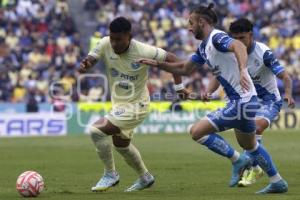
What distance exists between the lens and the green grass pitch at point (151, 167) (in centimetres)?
1207

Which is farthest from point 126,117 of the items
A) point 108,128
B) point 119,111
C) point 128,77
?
point 128,77

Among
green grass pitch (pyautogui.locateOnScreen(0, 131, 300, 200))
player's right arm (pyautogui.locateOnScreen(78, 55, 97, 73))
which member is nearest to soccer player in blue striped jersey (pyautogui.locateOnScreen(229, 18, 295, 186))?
green grass pitch (pyautogui.locateOnScreen(0, 131, 300, 200))

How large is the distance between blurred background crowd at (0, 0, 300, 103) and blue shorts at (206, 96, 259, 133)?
65.0 feet

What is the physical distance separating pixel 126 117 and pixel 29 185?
1856mm

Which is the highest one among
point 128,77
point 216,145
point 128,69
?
point 128,69

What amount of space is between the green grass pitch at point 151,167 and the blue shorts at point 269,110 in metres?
1.09

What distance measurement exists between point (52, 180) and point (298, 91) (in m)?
22.6

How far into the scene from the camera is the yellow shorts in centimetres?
1259

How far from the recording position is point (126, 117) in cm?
1264

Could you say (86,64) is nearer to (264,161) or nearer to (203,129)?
(203,129)

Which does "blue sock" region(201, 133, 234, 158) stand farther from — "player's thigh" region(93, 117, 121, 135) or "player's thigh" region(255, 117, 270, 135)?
"player's thigh" region(93, 117, 121, 135)

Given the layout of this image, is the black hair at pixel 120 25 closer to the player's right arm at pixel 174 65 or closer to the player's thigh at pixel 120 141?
the player's right arm at pixel 174 65

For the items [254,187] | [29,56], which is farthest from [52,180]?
[29,56]

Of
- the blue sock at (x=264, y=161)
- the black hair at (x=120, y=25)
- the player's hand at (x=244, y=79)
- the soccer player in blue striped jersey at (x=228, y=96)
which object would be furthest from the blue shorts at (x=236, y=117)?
the black hair at (x=120, y=25)
